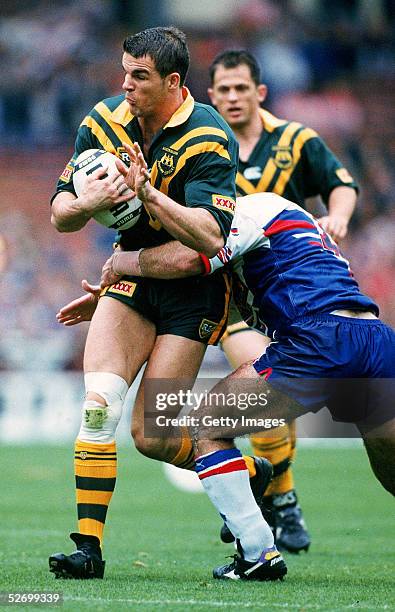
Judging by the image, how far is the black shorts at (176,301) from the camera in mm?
5336

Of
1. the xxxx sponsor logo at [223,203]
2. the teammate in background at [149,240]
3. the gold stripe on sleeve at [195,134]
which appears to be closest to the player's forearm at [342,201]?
the teammate in background at [149,240]

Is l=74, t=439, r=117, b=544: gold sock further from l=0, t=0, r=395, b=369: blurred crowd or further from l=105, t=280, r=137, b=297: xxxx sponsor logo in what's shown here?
l=0, t=0, r=395, b=369: blurred crowd

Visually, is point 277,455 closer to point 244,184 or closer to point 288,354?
point 244,184

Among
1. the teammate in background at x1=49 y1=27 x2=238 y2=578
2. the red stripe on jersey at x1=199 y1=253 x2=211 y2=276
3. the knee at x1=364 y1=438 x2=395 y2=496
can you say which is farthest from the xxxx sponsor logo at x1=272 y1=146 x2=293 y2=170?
the knee at x1=364 y1=438 x2=395 y2=496

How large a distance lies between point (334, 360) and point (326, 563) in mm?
1604

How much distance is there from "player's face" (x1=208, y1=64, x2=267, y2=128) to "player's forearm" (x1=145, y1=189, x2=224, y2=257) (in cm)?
236

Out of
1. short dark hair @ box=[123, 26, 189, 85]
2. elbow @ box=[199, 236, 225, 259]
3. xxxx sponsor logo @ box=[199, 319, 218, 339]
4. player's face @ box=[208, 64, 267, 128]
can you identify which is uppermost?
player's face @ box=[208, 64, 267, 128]

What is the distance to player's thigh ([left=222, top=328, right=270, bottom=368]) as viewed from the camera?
674 centimetres

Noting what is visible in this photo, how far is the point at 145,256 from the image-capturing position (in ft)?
17.0

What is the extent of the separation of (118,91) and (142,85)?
15.2 meters

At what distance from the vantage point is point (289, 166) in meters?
7.07

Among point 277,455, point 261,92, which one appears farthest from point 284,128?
point 277,455

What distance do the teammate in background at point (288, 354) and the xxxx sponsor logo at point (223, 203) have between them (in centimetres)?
16

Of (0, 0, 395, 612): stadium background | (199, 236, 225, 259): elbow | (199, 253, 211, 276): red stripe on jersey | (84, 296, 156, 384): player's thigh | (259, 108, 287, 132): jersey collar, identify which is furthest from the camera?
(0, 0, 395, 612): stadium background
